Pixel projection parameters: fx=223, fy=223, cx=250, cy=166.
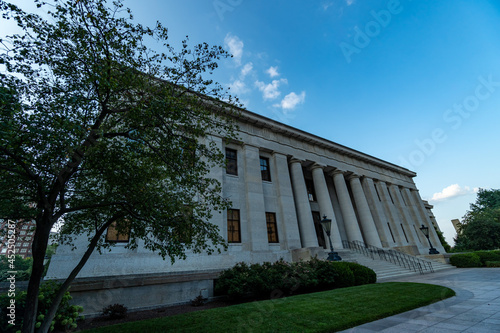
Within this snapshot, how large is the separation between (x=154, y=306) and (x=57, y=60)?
9341 millimetres

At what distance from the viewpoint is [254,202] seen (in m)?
17.3

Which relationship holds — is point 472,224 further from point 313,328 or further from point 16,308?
point 16,308

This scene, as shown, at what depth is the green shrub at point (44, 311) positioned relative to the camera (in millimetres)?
5723

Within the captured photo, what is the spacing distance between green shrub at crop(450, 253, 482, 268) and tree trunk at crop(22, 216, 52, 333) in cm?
2757

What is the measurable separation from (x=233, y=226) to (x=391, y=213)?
21.4m

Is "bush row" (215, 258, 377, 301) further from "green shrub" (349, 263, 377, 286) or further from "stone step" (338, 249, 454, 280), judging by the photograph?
"stone step" (338, 249, 454, 280)

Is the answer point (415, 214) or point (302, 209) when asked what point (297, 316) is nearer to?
point (302, 209)

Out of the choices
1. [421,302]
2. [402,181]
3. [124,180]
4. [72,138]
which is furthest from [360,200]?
[72,138]

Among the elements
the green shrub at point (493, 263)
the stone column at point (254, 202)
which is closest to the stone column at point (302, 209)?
the stone column at point (254, 202)

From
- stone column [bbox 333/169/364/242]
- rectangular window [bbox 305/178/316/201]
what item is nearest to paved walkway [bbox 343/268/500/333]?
stone column [bbox 333/169/364/242]

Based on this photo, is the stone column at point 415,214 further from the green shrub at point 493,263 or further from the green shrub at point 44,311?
the green shrub at point 44,311

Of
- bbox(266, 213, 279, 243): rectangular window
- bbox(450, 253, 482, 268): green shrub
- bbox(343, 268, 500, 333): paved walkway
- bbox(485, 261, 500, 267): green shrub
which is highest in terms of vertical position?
bbox(266, 213, 279, 243): rectangular window

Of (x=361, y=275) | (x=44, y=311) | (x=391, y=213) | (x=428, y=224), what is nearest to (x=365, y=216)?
(x=391, y=213)

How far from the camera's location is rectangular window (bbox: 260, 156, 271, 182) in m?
20.2
